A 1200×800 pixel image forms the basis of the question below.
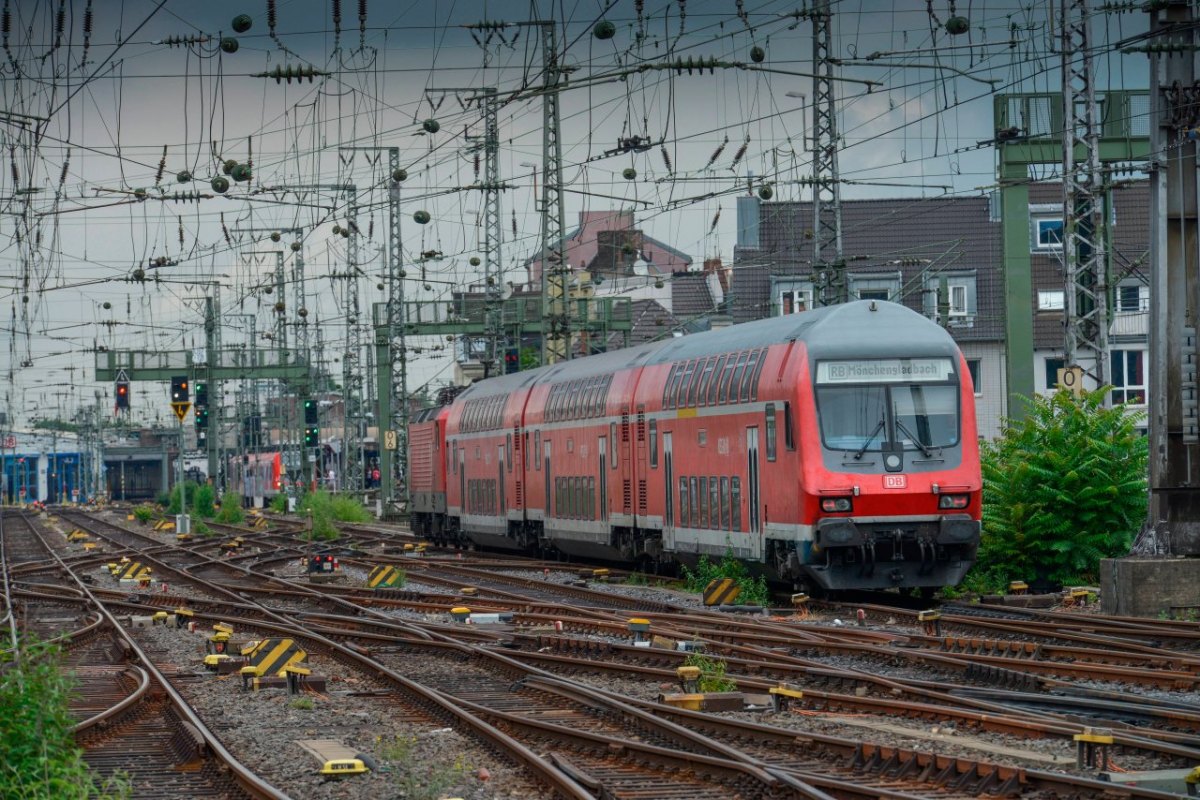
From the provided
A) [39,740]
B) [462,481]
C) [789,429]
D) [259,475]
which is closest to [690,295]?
[462,481]

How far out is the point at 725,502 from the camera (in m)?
24.6

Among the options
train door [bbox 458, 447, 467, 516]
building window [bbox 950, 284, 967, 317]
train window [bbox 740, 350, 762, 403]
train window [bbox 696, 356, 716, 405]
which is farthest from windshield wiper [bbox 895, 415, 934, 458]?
building window [bbox 950, 284, 967, 317]

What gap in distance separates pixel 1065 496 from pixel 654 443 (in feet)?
22.3

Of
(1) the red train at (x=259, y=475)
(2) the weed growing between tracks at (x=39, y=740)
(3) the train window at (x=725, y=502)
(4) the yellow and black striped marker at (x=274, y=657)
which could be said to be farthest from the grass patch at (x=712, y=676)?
(1) the red train at (x=259, y=475)

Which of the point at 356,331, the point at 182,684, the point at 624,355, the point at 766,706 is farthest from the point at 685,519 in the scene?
the point at 356,331

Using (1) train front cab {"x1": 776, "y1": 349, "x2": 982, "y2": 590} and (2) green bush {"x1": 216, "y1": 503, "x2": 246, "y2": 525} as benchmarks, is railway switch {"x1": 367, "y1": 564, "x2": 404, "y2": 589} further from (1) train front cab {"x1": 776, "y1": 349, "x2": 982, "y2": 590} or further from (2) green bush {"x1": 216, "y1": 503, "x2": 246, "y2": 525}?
(2) green bush {"x1": 216, "y1": 503, "x2": 246, "y2": 525}

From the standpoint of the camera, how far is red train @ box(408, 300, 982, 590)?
21.5m

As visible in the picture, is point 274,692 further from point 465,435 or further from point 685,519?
point 465,435

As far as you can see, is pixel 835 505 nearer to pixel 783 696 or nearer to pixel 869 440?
pixel 869 440

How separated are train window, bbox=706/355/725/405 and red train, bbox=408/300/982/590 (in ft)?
0.11

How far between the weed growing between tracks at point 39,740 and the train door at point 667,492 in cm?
1624

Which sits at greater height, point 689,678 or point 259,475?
point 259,475

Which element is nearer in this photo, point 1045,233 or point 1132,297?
point 1045,233

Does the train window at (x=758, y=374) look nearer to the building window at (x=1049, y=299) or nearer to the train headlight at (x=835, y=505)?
the train headlight at (x=835, y=505)
